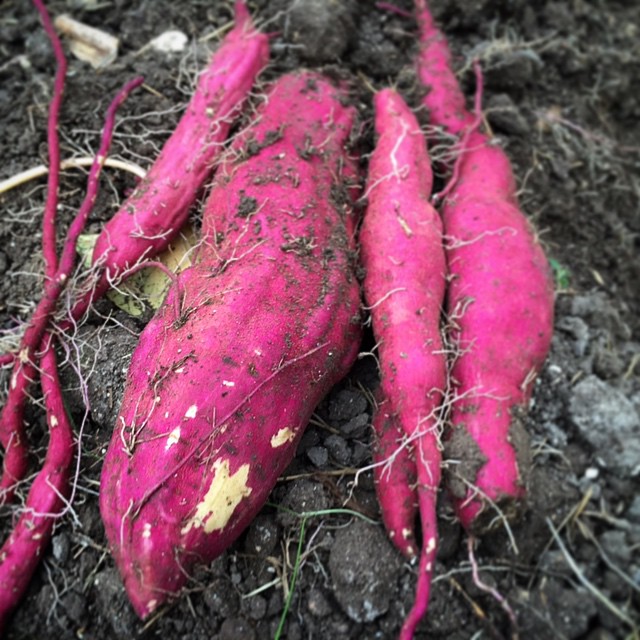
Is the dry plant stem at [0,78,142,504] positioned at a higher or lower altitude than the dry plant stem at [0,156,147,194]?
lower

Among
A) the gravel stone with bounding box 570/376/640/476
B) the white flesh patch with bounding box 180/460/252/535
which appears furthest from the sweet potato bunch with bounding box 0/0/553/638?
the gravel stone with bounding box 570/376/640/476

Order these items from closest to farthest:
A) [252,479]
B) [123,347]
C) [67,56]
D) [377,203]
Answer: [252,479] < [123,347] < [377,203] < [67,56]

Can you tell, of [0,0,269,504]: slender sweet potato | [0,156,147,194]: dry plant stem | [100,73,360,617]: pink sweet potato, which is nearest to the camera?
[100,73,360,617]: pink sweet potato

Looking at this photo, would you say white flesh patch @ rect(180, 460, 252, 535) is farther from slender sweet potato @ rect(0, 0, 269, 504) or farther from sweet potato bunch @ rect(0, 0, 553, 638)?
slender sweet potato @ rect(0, 0, 269, 504)

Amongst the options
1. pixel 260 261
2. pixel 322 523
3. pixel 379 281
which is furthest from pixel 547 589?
pixel 260 261

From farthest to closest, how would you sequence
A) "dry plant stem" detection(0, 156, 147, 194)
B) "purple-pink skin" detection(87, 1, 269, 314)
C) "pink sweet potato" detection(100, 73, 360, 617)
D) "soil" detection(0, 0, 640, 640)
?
"dry plant stem" detection(0, 156, 147, 194), "purple-pink skin" detection(87, 1, 269, 314), "soil" detection(0, 0, 640, 640), "pink sweet potato" detection(100, 73, 360, 617)

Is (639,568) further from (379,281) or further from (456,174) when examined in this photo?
(456,174)

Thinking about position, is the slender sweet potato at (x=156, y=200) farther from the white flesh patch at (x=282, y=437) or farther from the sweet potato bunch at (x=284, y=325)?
the white flesh patch at (x=282, y=437)
